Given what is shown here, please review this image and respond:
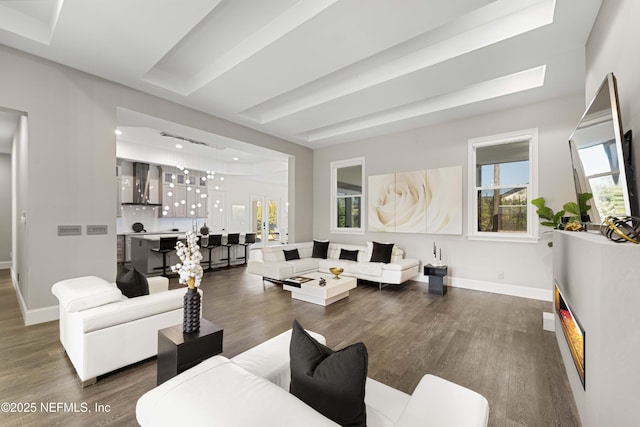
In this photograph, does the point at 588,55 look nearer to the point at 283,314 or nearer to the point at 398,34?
the point at 398,34

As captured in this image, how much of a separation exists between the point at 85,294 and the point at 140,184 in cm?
647

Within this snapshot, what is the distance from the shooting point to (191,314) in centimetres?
175

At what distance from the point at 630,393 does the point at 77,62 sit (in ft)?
18.7

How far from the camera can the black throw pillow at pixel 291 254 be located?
19.4ft

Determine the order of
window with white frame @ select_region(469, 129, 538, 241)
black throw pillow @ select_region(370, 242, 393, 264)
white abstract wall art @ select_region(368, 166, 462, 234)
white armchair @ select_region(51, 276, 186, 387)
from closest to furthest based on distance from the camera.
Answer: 1. white armchair @ select_region(51, 276, 186, 387)
2. window with white frame @ select_region(469, 129, 538, 241)
3. white abstract wall art @ select_region(368, 166, 462, 234)
4. black throw pillow @ select_region(370, 242, 393, 264)

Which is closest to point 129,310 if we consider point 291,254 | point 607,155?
point 607,155

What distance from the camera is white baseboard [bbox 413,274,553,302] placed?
4.33 m

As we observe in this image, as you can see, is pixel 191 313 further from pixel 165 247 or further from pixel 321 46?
pixel 165 247

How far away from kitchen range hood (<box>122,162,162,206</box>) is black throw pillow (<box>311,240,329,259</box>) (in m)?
5.12

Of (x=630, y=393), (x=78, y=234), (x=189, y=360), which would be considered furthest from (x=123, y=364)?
(x=630, y=393)

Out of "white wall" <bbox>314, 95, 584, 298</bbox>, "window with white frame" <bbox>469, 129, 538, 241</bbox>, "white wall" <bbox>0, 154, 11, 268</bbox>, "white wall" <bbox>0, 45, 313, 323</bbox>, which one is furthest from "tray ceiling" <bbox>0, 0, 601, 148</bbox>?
"white wall" <bbox>0, 154, 11, 268</bbox>

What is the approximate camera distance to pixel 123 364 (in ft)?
7.38

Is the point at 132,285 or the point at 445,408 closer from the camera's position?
the point at 445,408

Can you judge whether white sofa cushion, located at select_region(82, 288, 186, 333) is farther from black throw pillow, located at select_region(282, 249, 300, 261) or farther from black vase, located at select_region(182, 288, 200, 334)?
black throw pillow, located at select_region(282, 249, 300, 261)
